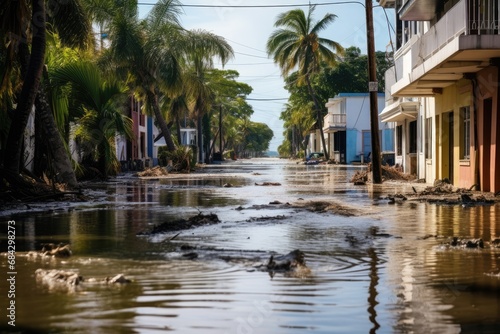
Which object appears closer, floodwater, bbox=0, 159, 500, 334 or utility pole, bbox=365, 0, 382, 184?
floodwater, bbox=0, 159, 500, 334

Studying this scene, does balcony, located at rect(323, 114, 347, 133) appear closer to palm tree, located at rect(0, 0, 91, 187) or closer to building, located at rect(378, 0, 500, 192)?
building, located at rect(378, 0, 500, 192)

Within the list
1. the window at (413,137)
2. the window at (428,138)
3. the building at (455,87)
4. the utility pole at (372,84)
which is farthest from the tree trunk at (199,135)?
the utility pole at (372,84)

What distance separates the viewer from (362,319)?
582 cm

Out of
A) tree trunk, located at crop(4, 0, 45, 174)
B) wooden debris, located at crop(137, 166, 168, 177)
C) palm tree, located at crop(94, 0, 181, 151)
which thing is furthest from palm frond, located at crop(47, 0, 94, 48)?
palm tree, located at crop(94, 0, 181, 151)

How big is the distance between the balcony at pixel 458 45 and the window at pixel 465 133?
1055 millimetres

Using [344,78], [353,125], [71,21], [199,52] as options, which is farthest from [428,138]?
[344,78]

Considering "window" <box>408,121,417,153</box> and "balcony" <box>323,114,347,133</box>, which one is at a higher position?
"balcony" <box>323,114,347,133</box>

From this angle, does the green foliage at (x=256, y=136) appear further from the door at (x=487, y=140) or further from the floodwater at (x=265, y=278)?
the floodwater at (x=265, y=278)

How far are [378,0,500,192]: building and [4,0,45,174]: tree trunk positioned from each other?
10102 mm

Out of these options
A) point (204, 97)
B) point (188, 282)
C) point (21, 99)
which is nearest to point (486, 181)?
point (21, 99)

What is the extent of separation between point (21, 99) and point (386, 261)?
496 inches

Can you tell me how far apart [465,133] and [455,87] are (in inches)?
62.0

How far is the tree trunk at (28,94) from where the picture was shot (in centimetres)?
1836

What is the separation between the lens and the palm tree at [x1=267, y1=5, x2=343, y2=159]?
217 ft
